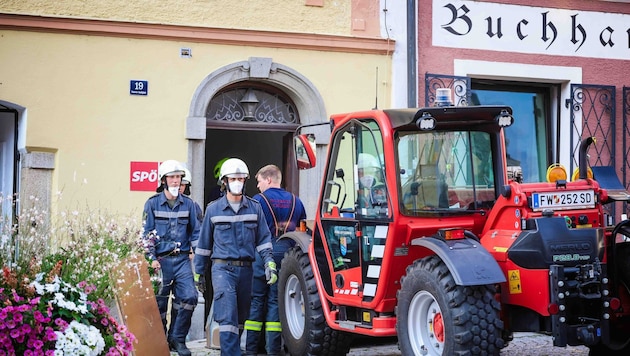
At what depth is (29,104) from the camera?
11289 mm

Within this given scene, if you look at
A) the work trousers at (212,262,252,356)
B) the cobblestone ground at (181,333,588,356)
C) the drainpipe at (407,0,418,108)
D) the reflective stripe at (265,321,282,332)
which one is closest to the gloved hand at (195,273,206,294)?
the work trousers at (212,262,252,356)

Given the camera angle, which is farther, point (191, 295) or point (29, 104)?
point (29, 104)

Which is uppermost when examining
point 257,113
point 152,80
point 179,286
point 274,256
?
point 152,80

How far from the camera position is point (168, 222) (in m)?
9.54

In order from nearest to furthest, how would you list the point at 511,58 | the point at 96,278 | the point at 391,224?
the point at 96,278, the point at 391,224, the point at 511,58

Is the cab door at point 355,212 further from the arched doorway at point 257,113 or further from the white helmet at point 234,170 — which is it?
the arched doorway at point 257,113

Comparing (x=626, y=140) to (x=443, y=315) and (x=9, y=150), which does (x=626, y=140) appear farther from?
(x=9, y=150)

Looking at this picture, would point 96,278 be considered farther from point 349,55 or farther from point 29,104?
point 349,55

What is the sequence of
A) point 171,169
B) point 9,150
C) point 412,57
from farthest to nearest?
1. point 412,57
2. point 9,150
3. point 171,169

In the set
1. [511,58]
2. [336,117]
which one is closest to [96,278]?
[336,117]

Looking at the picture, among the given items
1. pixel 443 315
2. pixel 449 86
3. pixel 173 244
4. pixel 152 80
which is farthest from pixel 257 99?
pixel 443 315

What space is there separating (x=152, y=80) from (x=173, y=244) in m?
2.92

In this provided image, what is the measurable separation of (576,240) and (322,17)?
6.27 metres

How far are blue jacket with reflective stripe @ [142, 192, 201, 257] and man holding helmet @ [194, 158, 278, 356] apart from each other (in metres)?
0.90
